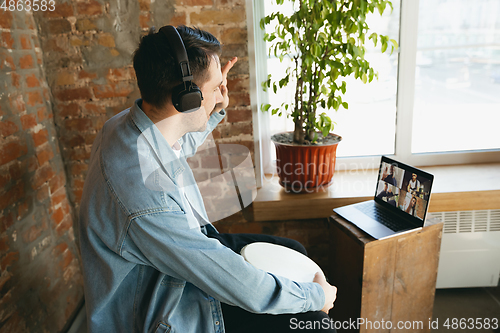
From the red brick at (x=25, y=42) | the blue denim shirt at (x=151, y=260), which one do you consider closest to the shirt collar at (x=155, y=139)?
the blue denim shirt at (x=151, y=260)

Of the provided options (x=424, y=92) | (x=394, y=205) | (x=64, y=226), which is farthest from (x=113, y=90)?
(x=424, y=92)

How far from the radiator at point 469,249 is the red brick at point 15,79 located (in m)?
1.98

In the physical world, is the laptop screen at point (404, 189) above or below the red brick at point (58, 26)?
below

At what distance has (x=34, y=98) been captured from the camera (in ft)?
5.04

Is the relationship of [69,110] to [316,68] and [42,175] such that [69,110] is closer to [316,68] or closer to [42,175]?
[42,175]

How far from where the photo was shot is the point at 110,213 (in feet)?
2.85

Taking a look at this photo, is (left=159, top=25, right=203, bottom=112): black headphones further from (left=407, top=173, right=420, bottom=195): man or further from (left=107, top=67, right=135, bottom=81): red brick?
(left=407, top=173, right=420, bottom=195): man

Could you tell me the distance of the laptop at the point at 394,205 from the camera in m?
1.37

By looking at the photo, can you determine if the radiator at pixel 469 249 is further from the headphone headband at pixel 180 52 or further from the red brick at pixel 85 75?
the red brick at pixel 85 75

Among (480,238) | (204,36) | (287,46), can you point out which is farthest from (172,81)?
(480,238)

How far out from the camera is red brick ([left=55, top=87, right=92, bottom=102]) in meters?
1.67

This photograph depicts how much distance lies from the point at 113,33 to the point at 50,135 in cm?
57

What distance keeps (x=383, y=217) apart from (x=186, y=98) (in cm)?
102

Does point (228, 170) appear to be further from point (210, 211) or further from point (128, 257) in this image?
point (128, 257)
